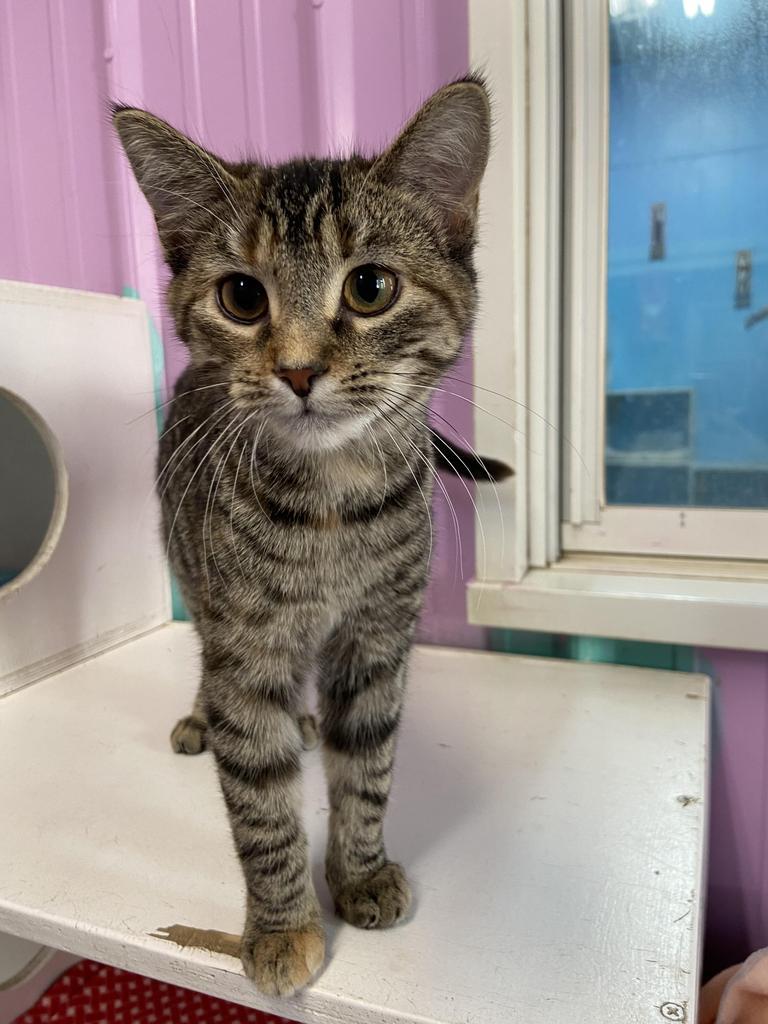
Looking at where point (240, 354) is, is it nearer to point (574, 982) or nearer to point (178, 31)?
point (574, 982)

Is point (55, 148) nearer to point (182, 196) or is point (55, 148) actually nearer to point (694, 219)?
point (182, 196)

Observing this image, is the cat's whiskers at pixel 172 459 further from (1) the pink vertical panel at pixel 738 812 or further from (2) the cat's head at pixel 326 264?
(1) the pink vertical panel at pixel 738 812

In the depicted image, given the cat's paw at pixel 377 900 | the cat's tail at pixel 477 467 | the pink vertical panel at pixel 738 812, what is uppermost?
the cat's tail at pixel 477 467

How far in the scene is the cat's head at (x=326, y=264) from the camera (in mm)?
580

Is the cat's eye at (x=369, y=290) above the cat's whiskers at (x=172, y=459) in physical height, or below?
above

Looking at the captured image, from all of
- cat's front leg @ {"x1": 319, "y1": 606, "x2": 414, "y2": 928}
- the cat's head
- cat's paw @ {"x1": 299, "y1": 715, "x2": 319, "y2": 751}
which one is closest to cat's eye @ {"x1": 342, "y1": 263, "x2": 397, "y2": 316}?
the cat's head

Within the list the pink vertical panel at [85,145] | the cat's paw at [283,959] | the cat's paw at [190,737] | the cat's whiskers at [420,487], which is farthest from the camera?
the pink vertical panel at [85,145]

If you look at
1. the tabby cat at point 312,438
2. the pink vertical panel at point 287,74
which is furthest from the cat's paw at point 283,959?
the pink vertical panel at point 287,74

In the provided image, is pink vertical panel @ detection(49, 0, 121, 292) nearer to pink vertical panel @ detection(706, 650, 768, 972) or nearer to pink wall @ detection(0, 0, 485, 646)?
pink wall @ detection(0, 0, 485, 646)

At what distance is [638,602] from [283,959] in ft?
2.23

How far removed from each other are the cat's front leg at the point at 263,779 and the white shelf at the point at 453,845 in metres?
0.04

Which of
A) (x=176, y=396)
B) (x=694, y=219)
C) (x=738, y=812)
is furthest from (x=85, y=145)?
(x=738, y=812)

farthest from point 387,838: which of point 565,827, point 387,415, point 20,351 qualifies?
point 20,351

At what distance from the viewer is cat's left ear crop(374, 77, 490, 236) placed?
61 cm
